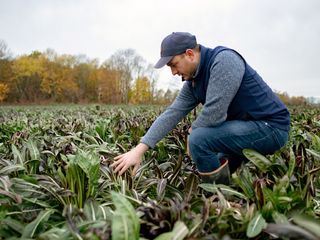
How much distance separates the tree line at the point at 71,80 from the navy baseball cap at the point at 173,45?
5645cm

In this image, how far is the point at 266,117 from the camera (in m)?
3.62

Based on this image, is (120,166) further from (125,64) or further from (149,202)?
(125,64)

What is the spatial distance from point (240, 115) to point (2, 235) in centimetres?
227

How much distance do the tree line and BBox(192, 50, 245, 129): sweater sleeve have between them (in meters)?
56.6

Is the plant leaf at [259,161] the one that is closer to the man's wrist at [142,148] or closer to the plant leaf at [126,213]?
the man's wrist at [142,148]

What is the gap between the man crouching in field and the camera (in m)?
3.37

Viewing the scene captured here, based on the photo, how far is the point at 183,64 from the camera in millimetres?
3531

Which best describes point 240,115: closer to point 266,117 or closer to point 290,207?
point 266,117

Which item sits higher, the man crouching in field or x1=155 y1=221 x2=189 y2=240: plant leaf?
the man crouching in field

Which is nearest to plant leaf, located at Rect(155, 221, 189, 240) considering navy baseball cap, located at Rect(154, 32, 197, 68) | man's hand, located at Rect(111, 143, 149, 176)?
man's hand, located at Rect(111, 143, 149, 176)

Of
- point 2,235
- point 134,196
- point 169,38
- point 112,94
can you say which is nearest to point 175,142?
point 169,38

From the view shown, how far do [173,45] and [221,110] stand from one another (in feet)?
2.32

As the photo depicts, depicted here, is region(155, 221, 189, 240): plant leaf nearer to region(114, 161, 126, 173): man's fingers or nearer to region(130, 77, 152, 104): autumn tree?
region(114, 161, 126, 173): man's fingers

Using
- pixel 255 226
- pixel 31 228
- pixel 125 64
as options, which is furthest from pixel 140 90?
pixel 255 226
